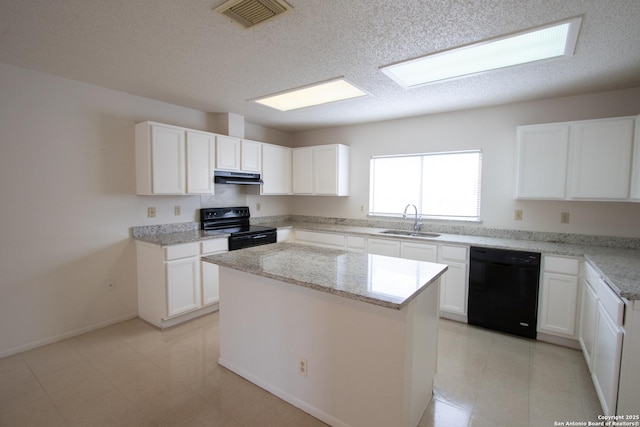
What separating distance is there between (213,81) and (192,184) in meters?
1.25

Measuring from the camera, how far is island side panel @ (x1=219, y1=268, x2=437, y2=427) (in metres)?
1.58

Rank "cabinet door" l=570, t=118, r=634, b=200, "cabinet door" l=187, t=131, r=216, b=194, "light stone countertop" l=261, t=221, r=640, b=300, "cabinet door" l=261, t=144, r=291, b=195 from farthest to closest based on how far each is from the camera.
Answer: "cabinet door" l=261, t=144, r=291, b=195 → "cabinet door" l=187, t=131, r=216, b=194 → "cabinet door" l=570, t=118, r=634, b=200 → "light stone countertop" l=261, t=221, r=640, b=300

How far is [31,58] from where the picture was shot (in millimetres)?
2381

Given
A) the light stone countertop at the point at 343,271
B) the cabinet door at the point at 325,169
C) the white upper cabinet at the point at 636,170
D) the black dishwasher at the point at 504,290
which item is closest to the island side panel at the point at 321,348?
the light stone countertop at the point at 343,271

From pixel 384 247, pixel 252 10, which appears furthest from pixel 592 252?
pixel 252 10

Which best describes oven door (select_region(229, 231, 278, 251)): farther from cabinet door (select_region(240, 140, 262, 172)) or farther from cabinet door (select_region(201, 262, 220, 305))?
cabinet door (select_region(240, 140, 262, 172))

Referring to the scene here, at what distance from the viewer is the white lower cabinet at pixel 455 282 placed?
3248 mm

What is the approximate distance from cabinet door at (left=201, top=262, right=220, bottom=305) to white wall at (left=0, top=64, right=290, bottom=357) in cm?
79

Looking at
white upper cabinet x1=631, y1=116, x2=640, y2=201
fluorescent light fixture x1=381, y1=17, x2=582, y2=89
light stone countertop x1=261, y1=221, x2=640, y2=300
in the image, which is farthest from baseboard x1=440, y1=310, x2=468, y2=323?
fluorescent light fixture x1=381, y1=17, x2=582, y2=89

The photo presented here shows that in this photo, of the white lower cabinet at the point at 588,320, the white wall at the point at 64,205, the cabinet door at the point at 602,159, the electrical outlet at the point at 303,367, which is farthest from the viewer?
the cabinet door at the point at 602,159

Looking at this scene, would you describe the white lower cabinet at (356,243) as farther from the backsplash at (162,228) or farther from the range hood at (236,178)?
the backsplash at (162,228)

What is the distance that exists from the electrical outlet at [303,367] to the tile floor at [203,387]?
0.84ft

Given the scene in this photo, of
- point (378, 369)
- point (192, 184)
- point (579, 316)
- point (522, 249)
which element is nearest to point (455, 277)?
point (522, 249)

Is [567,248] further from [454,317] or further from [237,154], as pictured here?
[237,154]
